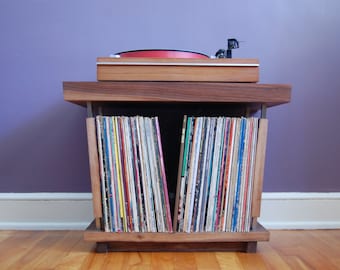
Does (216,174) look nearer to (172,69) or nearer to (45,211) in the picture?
(172,69)

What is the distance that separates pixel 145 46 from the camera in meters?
0.96

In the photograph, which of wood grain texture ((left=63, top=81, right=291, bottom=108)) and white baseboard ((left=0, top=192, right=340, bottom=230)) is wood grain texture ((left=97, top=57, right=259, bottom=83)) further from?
white baseboard ((left=0, top=192, right=340, bottom=230))

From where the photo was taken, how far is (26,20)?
94 cm

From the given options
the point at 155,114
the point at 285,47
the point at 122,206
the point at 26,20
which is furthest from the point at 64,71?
the point at 285,47

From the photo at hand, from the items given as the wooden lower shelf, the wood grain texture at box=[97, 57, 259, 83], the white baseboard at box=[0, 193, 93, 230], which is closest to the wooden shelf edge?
the wooden lower shelf

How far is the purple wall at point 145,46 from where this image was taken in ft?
3.12

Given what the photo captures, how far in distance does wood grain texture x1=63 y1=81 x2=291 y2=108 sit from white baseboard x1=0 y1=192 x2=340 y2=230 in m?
0.47

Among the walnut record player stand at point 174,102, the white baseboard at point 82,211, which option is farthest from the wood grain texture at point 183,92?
the white baseboard at point 82,211

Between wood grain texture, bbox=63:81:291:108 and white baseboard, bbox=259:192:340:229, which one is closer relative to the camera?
wood grain texture, bbox=63:81:291:108

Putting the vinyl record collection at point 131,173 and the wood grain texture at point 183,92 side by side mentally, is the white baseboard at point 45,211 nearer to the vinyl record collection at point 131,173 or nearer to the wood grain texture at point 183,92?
the vinyl record collection at point 131,173

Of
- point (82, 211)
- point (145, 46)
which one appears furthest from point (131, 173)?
point (145, 46)

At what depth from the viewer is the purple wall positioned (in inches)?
37.4

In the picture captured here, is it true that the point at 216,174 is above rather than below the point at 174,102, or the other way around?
below

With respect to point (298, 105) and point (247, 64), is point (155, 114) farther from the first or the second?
point (298, 105)
